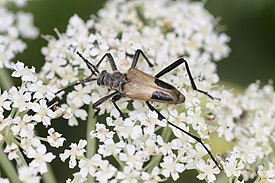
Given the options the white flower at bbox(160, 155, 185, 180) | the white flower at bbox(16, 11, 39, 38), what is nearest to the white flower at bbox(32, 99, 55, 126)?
the white flower at bbox(160, 155, 185, 180)

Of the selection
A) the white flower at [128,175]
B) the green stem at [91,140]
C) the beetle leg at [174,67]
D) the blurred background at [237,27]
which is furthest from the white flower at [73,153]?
the blurred background at [237,27]

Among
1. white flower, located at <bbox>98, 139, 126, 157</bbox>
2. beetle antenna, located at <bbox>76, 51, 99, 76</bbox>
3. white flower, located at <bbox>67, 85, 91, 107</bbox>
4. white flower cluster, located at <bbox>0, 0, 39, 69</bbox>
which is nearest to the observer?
white flower, located at <bbox>98, 139, 126, 157</bbox>

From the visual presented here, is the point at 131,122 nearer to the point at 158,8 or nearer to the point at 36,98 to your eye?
the point at 36,98

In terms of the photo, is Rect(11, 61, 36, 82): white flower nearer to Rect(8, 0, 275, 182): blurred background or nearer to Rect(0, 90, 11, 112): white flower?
Rect(0, 90, 11, 112): white flower

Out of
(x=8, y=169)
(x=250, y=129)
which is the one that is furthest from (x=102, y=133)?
(x=250, y=129)

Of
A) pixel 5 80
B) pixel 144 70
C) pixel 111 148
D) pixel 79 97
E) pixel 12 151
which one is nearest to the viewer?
pixel 12 151

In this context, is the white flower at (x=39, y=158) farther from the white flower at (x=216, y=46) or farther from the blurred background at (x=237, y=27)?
the white flower at (x=216, y=46)

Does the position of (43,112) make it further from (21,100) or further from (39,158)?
(39,158)
